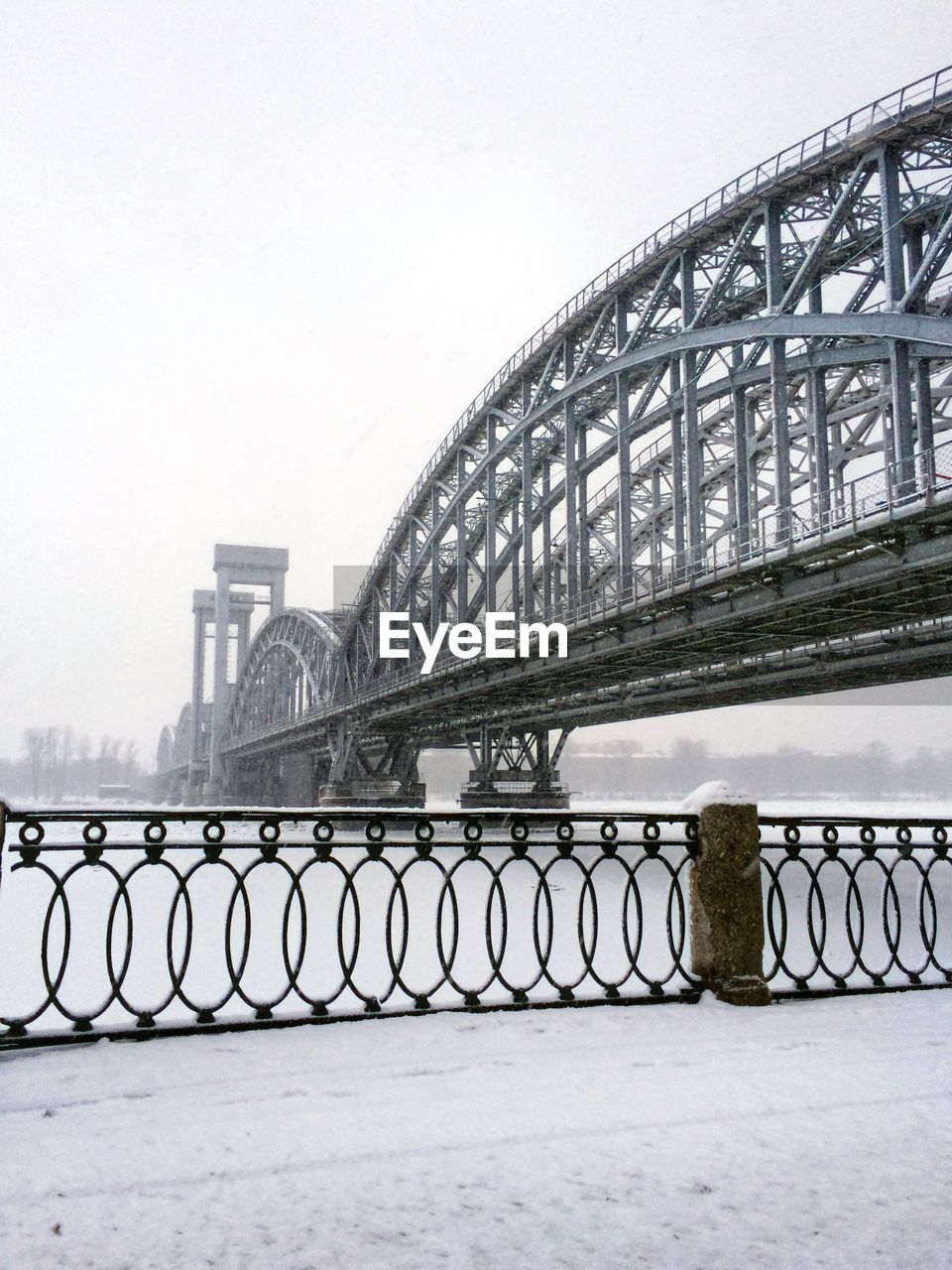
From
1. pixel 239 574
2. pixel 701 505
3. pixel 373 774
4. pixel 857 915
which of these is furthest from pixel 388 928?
pixel 239 574

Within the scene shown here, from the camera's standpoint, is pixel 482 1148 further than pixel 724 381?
No

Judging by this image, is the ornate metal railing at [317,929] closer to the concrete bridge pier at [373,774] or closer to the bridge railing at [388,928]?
the bridge railing at [388,928]

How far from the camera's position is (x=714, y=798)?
6191 millimetres

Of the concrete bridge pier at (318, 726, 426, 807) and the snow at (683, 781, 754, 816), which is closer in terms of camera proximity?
the snow at (683, 781, 754, 816)

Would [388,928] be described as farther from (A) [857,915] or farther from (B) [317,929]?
(A) [857,915]

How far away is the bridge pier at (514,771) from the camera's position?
57031 millimetres

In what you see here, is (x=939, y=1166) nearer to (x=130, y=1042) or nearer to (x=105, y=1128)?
(x=105, y=1128)

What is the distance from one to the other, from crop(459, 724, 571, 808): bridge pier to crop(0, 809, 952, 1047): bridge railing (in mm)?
26893

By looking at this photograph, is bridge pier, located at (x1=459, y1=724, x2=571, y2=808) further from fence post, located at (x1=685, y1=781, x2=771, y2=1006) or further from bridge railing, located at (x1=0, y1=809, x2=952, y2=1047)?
fence post, located at (x1=685, y1=781, x2=771, y2=1006)

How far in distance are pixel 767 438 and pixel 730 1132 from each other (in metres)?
46.8

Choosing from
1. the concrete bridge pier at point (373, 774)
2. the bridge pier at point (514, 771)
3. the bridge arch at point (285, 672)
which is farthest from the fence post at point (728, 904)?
the bridge arch at point (285, 672)

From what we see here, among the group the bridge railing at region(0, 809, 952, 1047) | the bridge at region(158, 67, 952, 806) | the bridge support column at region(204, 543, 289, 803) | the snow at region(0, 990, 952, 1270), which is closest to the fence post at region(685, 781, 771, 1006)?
the bridge railing at region(0, 809, 952, 1047)

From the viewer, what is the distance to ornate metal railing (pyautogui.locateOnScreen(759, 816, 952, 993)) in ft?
21.2

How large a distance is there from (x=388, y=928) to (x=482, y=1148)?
2.17m
